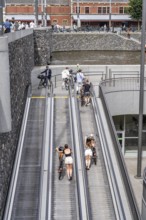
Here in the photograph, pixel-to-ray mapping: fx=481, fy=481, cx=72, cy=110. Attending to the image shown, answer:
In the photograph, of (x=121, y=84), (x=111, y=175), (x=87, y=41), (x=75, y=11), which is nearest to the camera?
(x=111, y=175)

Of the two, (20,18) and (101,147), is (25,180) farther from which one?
(20,18)

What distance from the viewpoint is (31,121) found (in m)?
21.6

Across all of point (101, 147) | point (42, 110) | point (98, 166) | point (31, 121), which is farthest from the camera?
→ point (42, 110)

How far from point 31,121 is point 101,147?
14.5ft

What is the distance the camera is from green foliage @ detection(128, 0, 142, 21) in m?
76.8

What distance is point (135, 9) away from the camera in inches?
3059

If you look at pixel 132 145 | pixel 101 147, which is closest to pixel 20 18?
pixel 132 145

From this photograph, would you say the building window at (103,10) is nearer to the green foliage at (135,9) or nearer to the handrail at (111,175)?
the green foliage at (135,9)

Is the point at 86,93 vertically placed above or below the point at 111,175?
above

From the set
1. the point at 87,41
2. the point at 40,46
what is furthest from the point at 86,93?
the point at 87,41

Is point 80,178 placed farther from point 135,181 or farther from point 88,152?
point 135,181

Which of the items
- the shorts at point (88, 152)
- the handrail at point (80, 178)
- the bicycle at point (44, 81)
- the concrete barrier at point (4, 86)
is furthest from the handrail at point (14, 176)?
the bicycle at point (44, 81)

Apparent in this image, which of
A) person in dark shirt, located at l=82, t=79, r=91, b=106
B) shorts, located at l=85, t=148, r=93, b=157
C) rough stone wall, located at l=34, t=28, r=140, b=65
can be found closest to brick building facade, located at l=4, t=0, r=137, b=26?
rough stone wall, located at l=34, t=28, r=140, b=65

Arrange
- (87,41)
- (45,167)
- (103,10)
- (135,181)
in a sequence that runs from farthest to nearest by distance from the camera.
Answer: (103,10) → (87,41) → (135,181) → (45,167)
